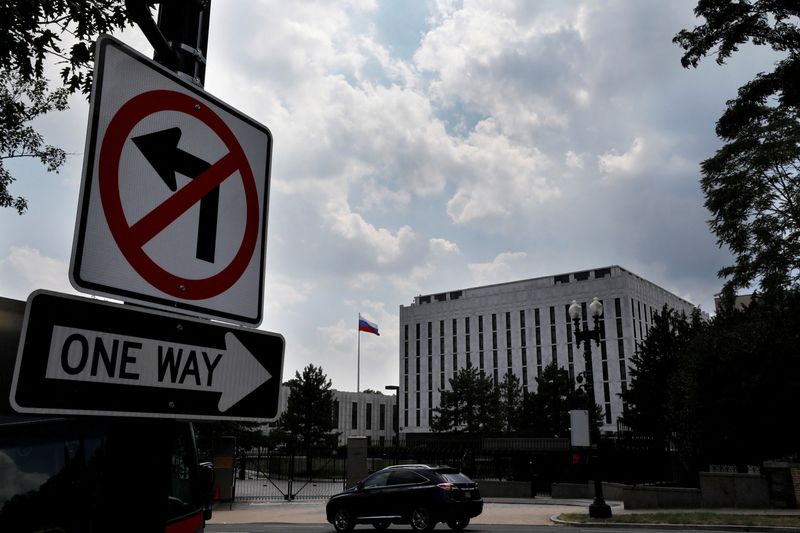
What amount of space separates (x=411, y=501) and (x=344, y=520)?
A: 7.49 ft

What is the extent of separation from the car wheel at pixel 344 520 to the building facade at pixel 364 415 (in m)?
93.3

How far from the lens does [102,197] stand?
6.26 ft

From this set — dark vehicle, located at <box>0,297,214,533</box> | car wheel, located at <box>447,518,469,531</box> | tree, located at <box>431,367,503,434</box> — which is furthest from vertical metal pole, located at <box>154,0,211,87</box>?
tree, located at <box>431,367,503,434</box>

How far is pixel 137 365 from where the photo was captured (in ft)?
6.02

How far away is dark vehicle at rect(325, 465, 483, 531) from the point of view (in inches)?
663

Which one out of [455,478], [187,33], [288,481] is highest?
[187,33]

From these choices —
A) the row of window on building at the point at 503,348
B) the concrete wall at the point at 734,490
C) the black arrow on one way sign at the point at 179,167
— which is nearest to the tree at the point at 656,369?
the concrete wall at the point at 734,490

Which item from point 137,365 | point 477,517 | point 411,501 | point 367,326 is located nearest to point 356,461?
point 477,517

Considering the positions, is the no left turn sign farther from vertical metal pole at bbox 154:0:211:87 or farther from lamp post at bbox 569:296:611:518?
lamp post at bbox 569:296:611:518

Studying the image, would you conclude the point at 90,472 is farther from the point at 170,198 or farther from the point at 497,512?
the point at 497,512

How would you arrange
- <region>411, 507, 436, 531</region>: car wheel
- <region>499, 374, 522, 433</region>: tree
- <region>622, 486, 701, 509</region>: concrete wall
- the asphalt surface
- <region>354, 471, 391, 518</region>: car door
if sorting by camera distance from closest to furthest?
1. <region>411, 507, 436, 531</region>: car wheel
2. <region>354, 471, 391, 518</region>: car door
3. the asphalt surface
4. <region>622, 486, 701, 509</region>: concrete wall
5. <region>499, 374, 522, 433</region>: tree

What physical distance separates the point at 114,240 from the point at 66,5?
7.52 m

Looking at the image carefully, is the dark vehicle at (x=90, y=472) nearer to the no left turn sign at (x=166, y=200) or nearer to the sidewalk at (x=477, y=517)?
the no left turn sign at (x=166, y=200)

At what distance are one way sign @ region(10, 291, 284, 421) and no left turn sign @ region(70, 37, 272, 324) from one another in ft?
0.32
